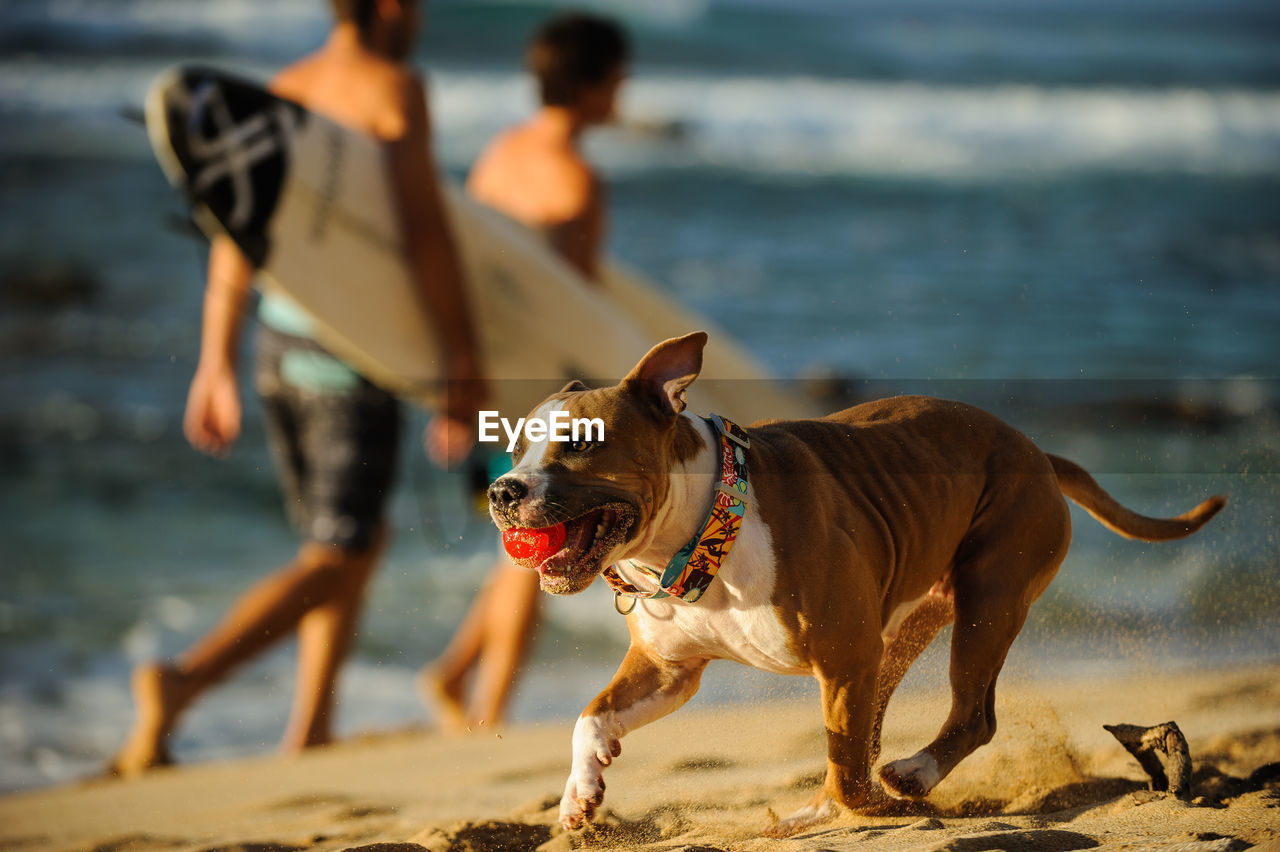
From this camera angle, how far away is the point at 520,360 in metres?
4.26

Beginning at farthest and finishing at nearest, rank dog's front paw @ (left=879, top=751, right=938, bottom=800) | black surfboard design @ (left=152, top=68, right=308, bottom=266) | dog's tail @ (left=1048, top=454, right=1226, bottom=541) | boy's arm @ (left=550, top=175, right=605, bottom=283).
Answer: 1. boy's arm @ (left=550, top=175, right=605, bottom=283)
2. black surfboard design @ (left=152, top=68, right=308, bottom=266)
3. dog's tail @ (left=1048, top=454, right=1226, bottom=541)
4. dog's front paw @ (left=879, top=751, right=938, bottom=800)

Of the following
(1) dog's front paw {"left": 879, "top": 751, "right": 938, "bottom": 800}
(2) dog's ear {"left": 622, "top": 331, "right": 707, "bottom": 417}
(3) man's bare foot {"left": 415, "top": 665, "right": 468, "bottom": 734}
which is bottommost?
(3) man's bare foot {"left": 415, "top": 665, "right": 468, "bottom": 734}

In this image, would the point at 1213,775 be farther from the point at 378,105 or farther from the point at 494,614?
the point at 378,105

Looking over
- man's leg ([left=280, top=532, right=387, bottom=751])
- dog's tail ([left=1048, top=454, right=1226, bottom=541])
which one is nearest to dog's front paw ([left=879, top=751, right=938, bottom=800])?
dog's tail ([left=1048, top=454, right=1226, bottom=541])

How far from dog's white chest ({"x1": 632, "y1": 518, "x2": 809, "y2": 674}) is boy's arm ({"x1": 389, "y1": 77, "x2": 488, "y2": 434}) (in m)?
1.77

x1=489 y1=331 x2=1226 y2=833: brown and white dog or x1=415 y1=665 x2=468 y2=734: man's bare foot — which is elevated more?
x1=489 y1=331 x2=1226 y2=833: brown and white dog

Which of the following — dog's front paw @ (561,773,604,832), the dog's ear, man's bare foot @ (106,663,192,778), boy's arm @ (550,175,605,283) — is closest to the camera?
the dog's ear

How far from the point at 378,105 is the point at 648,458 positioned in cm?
296

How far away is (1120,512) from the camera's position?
3.00 meters

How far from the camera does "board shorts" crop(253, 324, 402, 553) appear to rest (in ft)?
14.8

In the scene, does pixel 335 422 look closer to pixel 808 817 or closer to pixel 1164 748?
pixel 808 817

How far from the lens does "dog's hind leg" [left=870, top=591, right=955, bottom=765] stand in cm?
283

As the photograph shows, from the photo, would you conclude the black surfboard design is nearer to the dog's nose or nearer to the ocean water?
the ocean water

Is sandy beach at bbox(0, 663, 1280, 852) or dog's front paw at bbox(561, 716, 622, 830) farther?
sandy beach at bbox(0, 663, 1280, 852)
